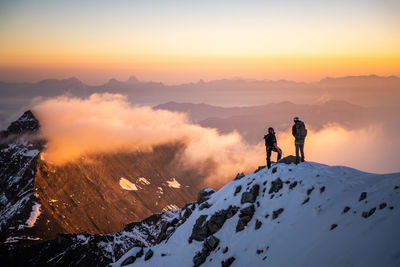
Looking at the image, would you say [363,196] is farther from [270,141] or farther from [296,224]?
[270,141]

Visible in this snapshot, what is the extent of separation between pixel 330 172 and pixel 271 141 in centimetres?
773

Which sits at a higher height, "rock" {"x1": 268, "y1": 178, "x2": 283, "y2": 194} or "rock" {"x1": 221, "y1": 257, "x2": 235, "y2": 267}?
"rock" {"x1": 268, "y1": 178, "x2": 283, "y2": 194}

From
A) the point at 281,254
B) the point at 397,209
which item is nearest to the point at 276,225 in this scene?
the point at 281,254

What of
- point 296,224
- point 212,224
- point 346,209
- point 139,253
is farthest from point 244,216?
point 139,253

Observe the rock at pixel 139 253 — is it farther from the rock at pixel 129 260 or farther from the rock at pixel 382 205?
the rock at pixel 382 205

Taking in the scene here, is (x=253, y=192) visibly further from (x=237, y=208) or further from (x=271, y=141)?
(x=271, y=141)

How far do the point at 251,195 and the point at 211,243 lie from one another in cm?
736

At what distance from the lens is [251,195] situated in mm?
36344

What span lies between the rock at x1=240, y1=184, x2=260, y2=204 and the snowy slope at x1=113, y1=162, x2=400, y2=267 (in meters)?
0.16

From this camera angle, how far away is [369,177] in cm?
2989

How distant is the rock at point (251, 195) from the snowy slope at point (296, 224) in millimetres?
162

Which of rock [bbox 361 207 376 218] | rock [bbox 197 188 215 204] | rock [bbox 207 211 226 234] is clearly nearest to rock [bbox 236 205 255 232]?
rock [bbox 207 211 226 234]

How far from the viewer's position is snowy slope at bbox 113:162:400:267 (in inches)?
798

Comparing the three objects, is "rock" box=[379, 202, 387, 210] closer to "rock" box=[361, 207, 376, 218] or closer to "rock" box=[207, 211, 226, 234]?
"rock" box=[361, 207, 376, 218]
